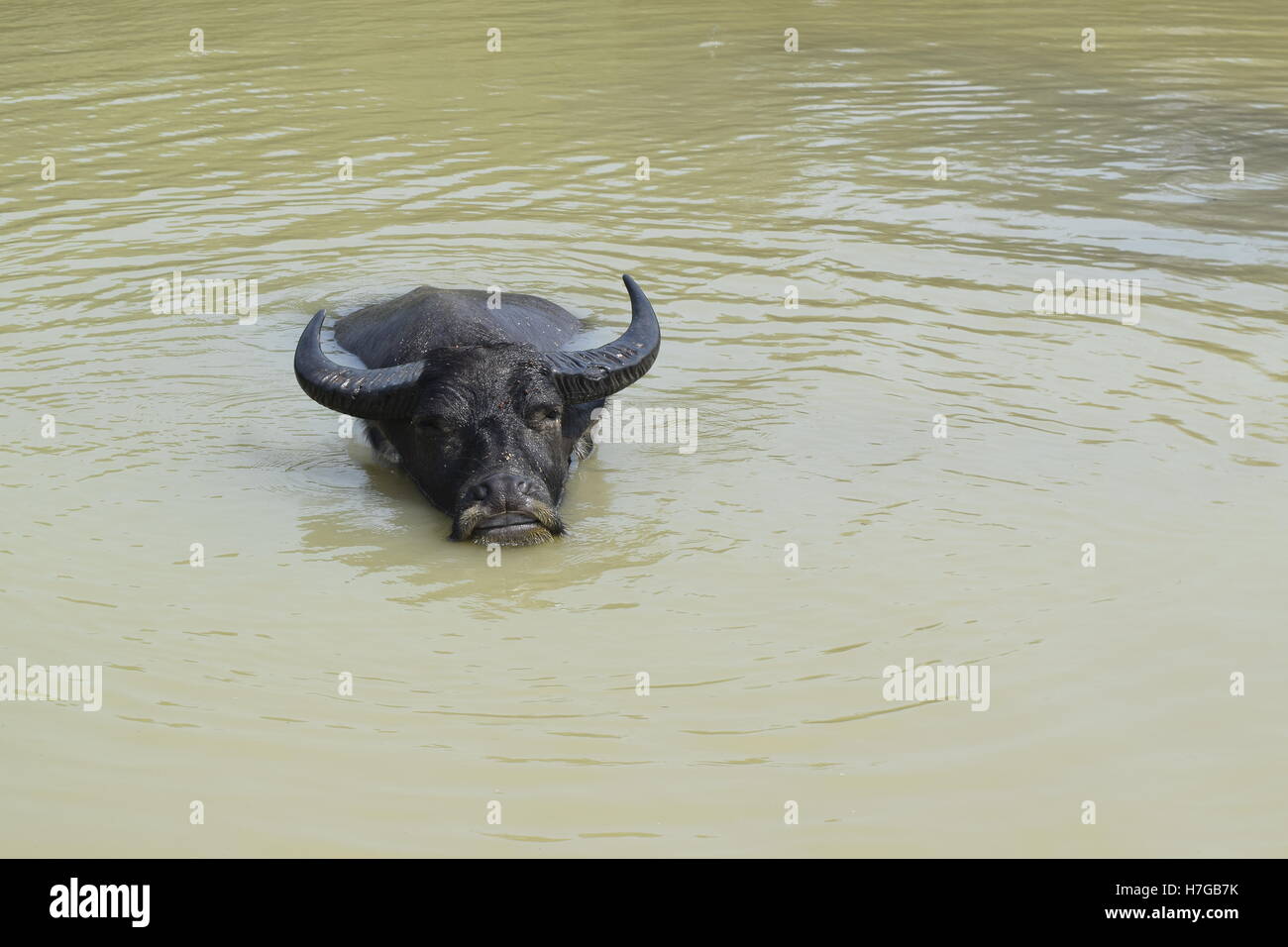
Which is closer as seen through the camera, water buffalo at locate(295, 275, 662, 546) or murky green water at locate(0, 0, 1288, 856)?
murky green water at locate(0, 0, 1288, 856)

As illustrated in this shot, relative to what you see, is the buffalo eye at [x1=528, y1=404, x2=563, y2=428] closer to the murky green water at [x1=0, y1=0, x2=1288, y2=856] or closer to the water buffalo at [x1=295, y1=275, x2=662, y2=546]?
the water buffalo at [x1=295, y1=275, x2=662, y2=546]

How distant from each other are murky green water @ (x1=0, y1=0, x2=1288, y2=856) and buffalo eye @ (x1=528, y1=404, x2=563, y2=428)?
40 centimetres

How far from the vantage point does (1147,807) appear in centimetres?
462

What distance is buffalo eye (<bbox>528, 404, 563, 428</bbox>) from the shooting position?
7.07 meters

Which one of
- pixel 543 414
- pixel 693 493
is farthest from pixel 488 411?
pixel 693 493

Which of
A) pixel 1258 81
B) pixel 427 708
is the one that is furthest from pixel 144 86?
pixel 427 708

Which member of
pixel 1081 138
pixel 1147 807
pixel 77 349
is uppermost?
pixel 1081 138

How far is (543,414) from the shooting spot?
7.12m

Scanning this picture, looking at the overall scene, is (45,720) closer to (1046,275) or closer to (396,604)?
(396,604)

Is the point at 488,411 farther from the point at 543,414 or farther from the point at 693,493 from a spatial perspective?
the point at 693,493

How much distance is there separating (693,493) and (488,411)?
103 cm

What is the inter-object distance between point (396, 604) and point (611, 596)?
861 mm

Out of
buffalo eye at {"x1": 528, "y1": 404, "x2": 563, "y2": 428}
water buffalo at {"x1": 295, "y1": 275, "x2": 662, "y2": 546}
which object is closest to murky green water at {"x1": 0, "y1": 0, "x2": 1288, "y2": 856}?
water buffalo at {"x1": 295, "y1": 275, "x2": 662, "y2": 546}

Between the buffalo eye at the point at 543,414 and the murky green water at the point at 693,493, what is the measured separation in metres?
0.40
